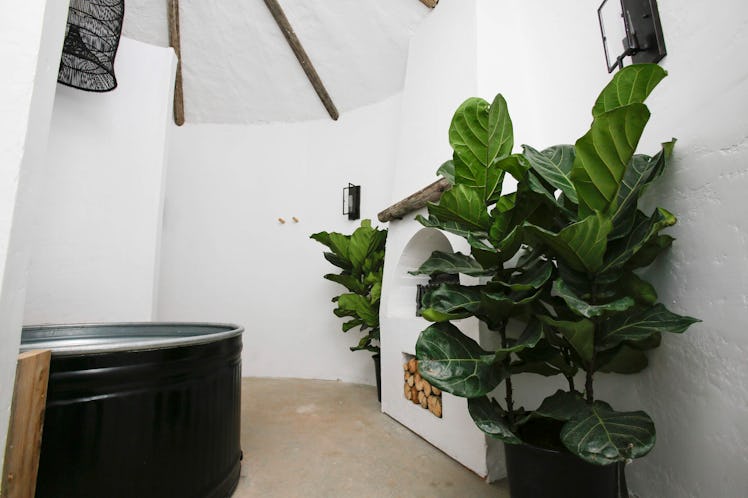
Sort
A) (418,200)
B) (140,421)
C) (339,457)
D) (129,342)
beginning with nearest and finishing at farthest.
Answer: (140,421) → (129,342) → (339,457) → (418,200)

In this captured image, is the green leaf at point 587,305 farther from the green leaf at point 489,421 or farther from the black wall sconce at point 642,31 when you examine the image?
the black wall sconce at point 642,31

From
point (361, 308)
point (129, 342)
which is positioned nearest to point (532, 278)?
point (129, 342)

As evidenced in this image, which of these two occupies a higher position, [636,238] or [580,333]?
[636,238]

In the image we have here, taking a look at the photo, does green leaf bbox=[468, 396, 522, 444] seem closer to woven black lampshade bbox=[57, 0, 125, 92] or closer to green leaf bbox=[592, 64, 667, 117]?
green leaf bbox=[592, 64, 667, 117]

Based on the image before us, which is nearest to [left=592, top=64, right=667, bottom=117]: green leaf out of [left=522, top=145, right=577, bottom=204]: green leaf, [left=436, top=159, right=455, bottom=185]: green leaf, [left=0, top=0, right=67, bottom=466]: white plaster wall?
[left=522, top=145, right=577, bottom=204]: green leaf

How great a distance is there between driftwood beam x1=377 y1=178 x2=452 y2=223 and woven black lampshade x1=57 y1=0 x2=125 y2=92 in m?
1.98

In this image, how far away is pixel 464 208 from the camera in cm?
117

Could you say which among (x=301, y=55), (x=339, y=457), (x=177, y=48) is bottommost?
(x=339, y=457)

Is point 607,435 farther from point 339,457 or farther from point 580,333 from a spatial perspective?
point 339,457

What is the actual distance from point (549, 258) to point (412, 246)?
4.01 ft

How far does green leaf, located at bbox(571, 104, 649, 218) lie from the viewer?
83 cm

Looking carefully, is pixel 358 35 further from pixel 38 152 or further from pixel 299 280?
pixel 38 152

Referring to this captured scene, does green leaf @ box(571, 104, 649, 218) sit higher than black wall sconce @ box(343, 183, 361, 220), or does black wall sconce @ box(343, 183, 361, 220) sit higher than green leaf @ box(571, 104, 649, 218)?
black wall sconce @ box(343, 183, 361, 220)

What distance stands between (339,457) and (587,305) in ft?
4.91
